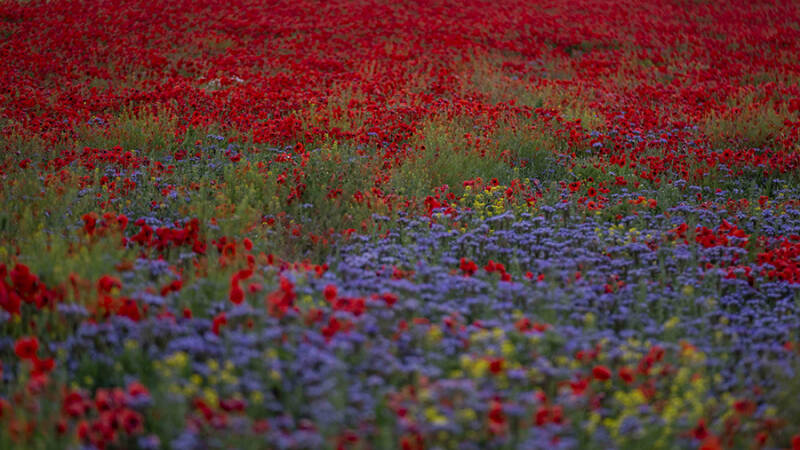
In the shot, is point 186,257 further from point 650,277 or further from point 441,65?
point 441,65

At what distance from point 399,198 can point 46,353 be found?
322cm

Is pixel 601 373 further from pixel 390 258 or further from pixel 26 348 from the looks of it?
pixel 26 348

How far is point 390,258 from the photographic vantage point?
4.22 m

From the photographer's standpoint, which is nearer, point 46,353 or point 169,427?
point 169,427

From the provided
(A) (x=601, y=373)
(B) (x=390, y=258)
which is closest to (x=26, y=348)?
(B) (x=390, y=258)

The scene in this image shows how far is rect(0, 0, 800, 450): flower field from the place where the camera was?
8.49 ft

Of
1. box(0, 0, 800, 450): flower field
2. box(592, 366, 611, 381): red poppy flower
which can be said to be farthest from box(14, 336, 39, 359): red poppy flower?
box(592, 366, 611, 381): red poppy flower

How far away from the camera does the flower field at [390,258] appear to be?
102 inches

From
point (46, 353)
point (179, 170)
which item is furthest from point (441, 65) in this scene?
point (46, 353)

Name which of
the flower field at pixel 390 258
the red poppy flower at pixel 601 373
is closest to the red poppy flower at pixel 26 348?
the flower field at pixel 390 258

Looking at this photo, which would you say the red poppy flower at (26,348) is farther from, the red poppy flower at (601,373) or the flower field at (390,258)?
the red poppy flower at (601,373)

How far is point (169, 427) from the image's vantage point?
7.96 ft

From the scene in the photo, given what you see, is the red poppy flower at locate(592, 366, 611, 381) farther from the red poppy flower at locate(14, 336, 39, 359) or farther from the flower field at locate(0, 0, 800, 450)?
→ the red poppy flower at locate(14, 336, 39, 359)

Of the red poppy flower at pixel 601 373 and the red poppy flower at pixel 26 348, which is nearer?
the red poppy flower at pixel 26 348
